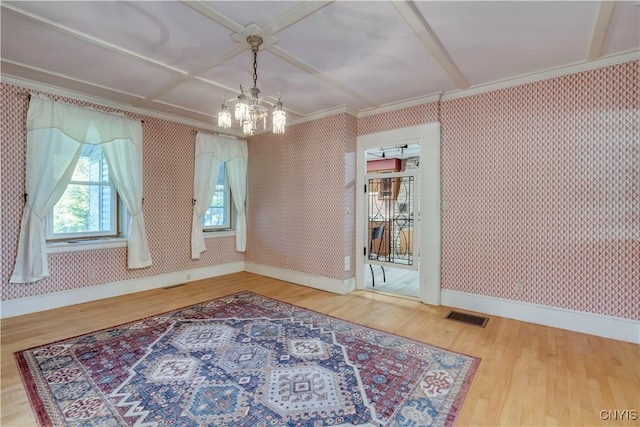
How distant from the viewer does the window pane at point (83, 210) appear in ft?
12.8

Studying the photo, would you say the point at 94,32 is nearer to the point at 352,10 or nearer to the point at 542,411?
the point at 352,10

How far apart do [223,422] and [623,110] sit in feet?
14.4

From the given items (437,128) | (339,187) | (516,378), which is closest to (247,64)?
(339,187)

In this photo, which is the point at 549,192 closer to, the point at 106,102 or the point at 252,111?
the point at 252,111

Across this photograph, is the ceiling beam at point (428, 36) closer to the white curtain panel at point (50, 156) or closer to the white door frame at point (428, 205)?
the white door frame at point (428, 205)

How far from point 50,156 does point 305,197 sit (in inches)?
134

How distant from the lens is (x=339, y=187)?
178 inches

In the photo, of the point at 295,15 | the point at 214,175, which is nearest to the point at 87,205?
the point at 214,175

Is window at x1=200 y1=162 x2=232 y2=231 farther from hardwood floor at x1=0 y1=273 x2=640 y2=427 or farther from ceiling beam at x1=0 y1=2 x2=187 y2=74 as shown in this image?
ceiling beam at x1=0 y1=2 x2=187 y2=74

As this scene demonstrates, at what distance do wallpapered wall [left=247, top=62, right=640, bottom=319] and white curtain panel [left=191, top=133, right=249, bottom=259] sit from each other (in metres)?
2.08

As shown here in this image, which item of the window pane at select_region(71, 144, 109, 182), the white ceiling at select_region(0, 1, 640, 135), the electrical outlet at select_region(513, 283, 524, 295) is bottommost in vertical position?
the electrical outlet at select_region(513, 283, 524, 295)

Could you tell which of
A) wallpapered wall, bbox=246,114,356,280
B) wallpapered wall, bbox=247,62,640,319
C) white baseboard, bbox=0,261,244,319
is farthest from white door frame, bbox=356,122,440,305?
white baseboard, bbox=0,261,244,319

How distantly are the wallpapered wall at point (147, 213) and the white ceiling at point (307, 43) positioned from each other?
75 cm

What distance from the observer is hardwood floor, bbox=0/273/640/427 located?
6.19 feet
